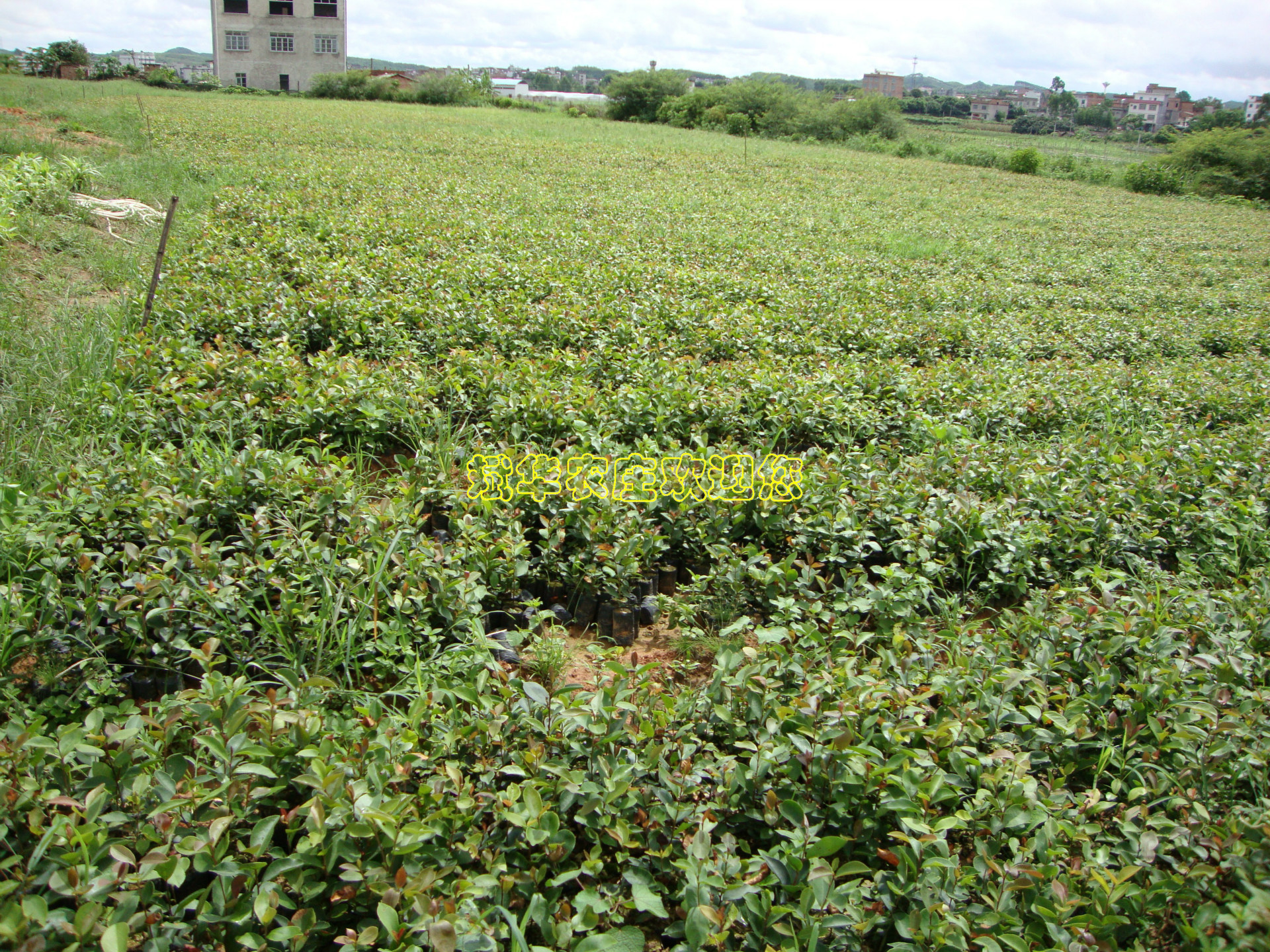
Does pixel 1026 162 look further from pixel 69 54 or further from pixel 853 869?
pixel 69 54

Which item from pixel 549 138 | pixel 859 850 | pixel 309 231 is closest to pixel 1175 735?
pixel 859 850

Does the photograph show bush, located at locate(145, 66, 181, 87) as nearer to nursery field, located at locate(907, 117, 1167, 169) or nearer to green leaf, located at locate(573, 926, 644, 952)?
nursery field, located at locate(907, 117, 1167, 169)

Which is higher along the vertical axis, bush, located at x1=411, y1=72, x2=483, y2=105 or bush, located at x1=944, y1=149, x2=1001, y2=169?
bush, located at x1=411, y1=72, x2=483, y2=105

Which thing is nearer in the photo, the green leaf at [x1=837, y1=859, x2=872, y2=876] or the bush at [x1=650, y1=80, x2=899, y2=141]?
the green leaf at [x1=837, y1=859, x2=872, y2=876]

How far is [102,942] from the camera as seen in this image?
4.71 ft

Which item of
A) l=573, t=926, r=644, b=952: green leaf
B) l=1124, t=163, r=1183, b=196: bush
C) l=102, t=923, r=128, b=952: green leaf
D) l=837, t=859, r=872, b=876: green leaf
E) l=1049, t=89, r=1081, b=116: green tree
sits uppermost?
l=1049, t=89, r=1081, b=116: green tree

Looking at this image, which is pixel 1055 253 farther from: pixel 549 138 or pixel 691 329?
pixel 549 138

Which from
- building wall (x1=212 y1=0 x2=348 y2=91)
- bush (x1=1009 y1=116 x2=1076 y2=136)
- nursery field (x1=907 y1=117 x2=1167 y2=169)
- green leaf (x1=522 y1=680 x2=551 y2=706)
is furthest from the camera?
bush (x1=1009 y1=116 x2=1076 y2=136)

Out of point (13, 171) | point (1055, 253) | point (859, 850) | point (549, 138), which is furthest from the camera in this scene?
point (549, 138)

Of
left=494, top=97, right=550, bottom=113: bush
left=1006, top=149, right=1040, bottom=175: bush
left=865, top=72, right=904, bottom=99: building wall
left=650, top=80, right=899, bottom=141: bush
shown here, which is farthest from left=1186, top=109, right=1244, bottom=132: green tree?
left=865, top=72, right=904, bottom=99: building wall

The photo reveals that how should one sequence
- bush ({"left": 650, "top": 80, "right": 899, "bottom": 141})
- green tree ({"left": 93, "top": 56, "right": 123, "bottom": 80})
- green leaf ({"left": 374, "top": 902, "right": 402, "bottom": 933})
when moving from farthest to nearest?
green tree ({"left": 93, "top": 56, "right": 123, "bottom": 80}) < bush ({"left": 650, "top": 80, "right": 899, "bottom": 141}) < green leaf ({"left": 374, "top": 902, "right": 402, "bottom": 933})

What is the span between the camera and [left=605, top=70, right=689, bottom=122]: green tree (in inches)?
1694

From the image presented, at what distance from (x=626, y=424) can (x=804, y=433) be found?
1.08 m

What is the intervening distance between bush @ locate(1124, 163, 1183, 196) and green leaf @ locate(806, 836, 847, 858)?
29.4 metres
